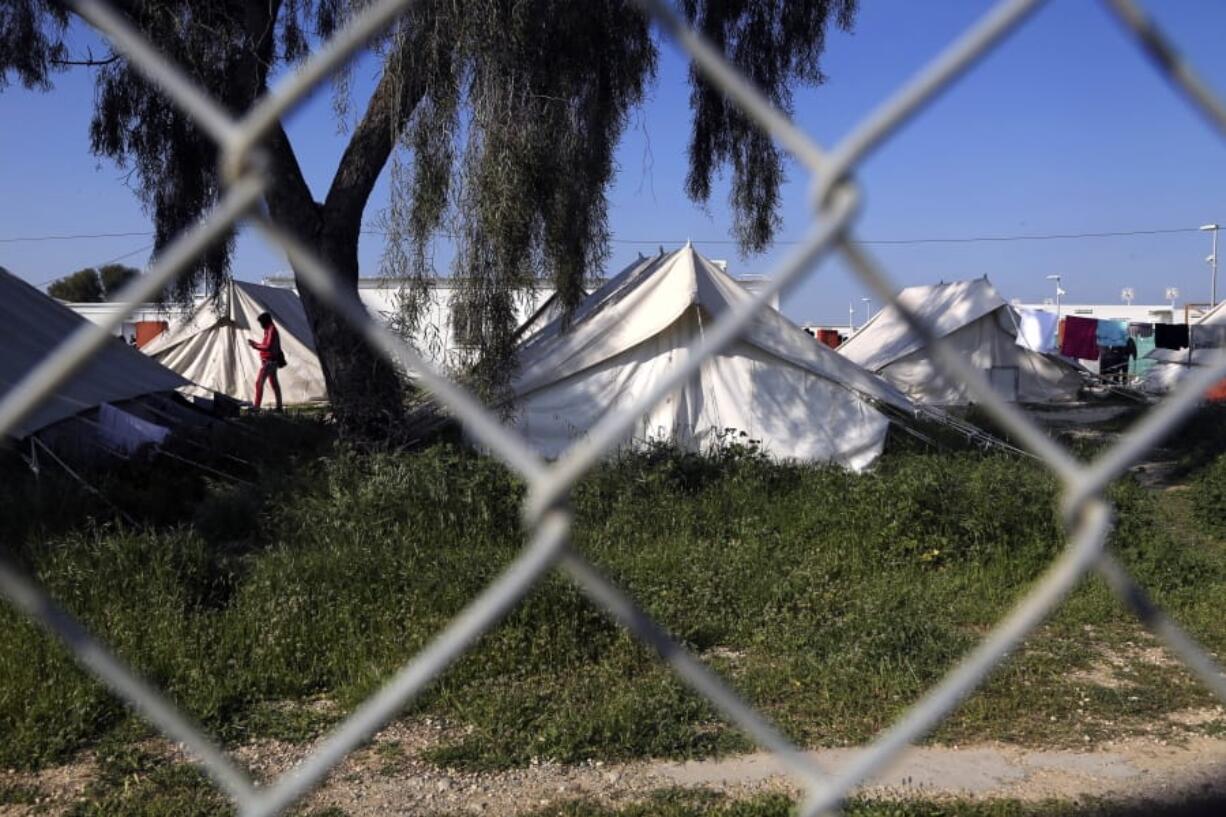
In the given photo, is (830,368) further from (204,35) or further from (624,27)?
(204,35)

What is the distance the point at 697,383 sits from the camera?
32.7 ft

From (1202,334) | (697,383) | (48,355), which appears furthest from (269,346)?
(1202,334)

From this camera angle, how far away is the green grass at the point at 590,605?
419 cm

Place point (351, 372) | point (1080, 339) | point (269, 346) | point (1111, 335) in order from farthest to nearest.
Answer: point (1111, 335) < point (1080, 339) < point (269, 346) < point (351, 372)

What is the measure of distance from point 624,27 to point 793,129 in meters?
6.83

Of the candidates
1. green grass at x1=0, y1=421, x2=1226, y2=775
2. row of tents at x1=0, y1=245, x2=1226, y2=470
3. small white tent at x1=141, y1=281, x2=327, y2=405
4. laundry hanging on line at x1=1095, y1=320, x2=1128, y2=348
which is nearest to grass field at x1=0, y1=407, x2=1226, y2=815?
green grass at x1=0, y1=421, x2=1226, y2=775

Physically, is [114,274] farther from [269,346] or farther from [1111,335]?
[1111,335]

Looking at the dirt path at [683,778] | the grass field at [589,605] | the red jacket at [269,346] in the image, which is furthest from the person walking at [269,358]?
the dirt path at [683,778]

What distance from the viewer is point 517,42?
6.39 meters

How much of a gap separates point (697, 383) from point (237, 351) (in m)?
9.95

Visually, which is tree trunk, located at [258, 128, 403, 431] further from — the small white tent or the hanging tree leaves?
the small white tent

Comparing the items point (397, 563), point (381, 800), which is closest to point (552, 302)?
point (397, 563)

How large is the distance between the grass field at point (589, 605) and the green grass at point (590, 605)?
1 centimetres

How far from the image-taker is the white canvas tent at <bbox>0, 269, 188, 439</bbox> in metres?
7.97
